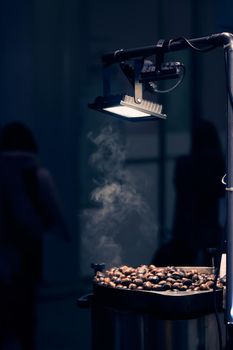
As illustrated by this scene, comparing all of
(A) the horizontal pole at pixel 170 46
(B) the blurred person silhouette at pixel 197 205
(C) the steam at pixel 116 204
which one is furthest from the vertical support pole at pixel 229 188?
(B) the blurred person silhouette at pixel 197 205

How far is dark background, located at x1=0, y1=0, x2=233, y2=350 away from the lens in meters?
5.20

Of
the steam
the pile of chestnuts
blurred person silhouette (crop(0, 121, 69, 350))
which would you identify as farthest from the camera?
the steam

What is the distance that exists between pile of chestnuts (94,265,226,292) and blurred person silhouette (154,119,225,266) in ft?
8.41

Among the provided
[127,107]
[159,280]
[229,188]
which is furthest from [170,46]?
[159,280]

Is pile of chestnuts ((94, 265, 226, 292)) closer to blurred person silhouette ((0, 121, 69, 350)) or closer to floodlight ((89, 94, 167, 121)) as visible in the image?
floodlight ((89, 94, 167, 121))

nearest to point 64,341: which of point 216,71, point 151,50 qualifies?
point 216,71

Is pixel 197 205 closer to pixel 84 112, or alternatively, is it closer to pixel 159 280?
pixel 84 112

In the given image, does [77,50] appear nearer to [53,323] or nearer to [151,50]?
[53,323]

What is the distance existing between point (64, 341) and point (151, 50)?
3.22 meters

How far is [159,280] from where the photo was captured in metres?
2.79

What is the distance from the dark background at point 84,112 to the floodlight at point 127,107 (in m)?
2.36

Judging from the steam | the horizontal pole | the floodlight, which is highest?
the horizontal pole

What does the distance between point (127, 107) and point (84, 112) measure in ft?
9.62

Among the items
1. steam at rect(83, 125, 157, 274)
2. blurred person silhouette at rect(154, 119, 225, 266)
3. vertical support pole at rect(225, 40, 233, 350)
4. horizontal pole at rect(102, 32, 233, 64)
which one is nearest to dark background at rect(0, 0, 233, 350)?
steam at rect(83, 125, 157, 274)
